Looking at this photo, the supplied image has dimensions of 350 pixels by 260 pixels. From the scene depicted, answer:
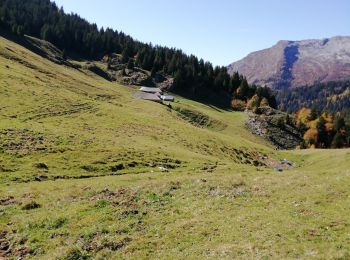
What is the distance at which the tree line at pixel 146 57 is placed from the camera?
6378 inches

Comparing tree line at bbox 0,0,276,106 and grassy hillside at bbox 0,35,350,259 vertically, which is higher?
tree line at bbox 0,0,276,106

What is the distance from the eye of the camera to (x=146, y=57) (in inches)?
7072

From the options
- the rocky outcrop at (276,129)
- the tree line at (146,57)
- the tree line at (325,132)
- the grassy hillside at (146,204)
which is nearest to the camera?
the grassy hillside at (146,204)

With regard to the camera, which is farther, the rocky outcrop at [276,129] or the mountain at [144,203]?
the rocky outcrop at [276,129]

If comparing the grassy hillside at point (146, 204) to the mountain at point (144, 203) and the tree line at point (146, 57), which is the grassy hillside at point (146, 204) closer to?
the mountain at point (144, 203)

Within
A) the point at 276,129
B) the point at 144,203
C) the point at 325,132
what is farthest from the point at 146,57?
the point at 144,203

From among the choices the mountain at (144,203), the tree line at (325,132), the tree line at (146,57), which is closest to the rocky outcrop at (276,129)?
the tree line at (325,132)

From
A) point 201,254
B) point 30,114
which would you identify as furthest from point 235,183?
point 30,114

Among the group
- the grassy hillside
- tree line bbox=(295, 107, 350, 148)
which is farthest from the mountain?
tree line bbox=(295, 107, 350, 148)

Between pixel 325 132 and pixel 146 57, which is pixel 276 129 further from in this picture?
pixel 146 57

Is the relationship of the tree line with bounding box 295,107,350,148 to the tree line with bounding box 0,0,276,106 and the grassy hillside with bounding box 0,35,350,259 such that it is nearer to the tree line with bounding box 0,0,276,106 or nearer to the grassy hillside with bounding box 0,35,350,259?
the tree line with bounding box 0,0,276,106

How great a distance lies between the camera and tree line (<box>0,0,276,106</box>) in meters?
162

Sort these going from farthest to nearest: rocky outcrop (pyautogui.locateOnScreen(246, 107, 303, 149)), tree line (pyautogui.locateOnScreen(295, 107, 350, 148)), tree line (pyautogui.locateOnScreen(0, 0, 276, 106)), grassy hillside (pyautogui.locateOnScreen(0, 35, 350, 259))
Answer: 1. tree line (pyautogui.locateOnScreen(0, 0, 276, 106))
2. tree line (pyautogui.locateOnScreen(295, 107, 350, 148))
3. rocky outcrop (pyautogui.locateOnScreen(246, 107, 303, 149))
4. grassy hillside (pyautogui.locateOnScreen(0, 35, 350, 259))

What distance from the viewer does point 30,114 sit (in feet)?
173
